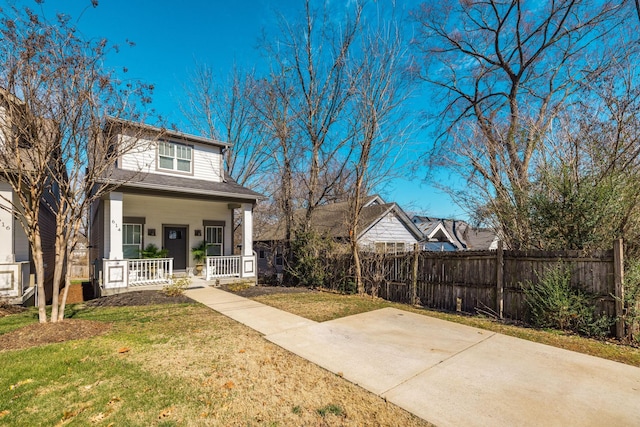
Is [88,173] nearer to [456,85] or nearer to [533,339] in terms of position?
[533,339]

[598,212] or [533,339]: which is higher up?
[598,212]

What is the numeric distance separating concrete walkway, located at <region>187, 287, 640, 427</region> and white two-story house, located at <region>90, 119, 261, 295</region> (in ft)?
19.1

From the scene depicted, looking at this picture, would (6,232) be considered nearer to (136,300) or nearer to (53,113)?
(136,300)

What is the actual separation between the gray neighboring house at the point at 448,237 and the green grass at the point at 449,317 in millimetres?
12721

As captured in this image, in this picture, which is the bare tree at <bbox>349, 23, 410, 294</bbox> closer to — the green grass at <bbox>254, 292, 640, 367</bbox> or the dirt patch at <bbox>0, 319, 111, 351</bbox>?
the green grass at <bbox>254, 292, 640, 367</bbox>

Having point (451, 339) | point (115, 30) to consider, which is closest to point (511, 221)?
point (451, 339)

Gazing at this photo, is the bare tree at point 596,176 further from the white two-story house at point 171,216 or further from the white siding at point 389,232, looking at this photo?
the white siding at point 389,232

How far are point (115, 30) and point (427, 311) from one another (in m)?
9.30

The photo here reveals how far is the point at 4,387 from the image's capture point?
333 centimetres

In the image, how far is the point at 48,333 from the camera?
509 centimetres

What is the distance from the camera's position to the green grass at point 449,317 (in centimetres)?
473

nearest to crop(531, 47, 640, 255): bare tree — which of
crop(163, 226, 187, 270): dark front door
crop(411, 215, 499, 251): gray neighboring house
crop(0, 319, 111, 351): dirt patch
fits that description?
crop(0, 319, 111, 351): dirt patch

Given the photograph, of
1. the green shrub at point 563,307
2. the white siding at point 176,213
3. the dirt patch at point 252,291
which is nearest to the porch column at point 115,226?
the white siding at point 176,213

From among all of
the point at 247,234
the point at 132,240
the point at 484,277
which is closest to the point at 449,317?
the point at 484,277
